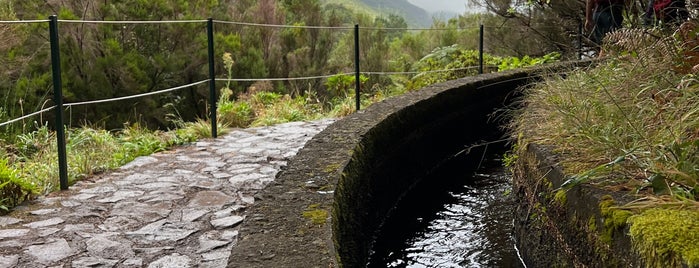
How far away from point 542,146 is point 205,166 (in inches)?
91.9

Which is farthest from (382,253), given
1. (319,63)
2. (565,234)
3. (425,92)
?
(319,63)

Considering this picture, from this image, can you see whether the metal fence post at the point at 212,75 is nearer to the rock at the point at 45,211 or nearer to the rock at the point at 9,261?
the rock at the point at 45,211

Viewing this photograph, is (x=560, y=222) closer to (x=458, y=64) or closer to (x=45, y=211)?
(x=45, y=211)

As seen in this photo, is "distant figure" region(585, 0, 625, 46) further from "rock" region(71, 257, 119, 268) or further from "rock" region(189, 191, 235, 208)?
"rock" region(71, 257, 119, 268)

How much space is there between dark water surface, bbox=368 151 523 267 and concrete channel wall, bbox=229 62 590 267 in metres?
0.13

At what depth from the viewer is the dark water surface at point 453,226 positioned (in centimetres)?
404

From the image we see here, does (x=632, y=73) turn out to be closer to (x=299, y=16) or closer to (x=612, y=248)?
(x=612, y=248)

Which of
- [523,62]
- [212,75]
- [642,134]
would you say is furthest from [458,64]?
[642,134]

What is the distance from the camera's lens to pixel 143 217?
3689mm

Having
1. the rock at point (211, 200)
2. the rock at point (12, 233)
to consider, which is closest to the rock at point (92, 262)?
A: the rock at point (12, 233)

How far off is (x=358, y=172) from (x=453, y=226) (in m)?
1.00

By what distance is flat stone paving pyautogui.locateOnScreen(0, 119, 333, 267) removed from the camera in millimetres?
3121

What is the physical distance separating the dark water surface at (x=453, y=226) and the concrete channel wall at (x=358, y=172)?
127 millimetres

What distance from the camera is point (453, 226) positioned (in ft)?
15.0
